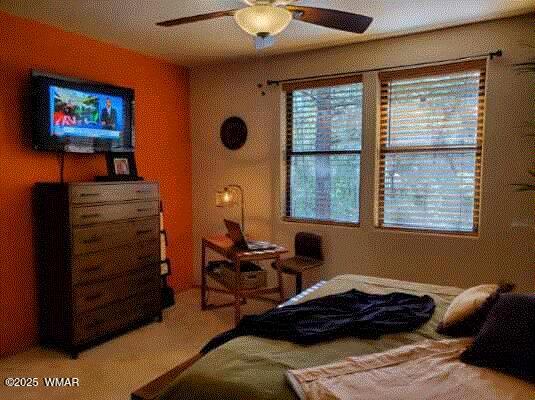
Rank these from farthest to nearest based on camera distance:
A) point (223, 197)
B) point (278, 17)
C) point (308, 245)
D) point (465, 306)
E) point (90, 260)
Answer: point (223, 197), point (308, 245), point (90, 260), point (278, 17), point (465, 306)

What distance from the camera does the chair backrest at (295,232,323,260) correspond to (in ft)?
Result: 12.4

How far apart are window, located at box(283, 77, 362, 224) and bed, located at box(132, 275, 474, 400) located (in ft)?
6.36

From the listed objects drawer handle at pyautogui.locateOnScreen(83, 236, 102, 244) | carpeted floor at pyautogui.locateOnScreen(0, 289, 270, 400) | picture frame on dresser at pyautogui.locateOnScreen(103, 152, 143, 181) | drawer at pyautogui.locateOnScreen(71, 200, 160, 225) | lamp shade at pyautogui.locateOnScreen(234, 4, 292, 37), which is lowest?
carpeted floor at pyautogui.locateOnScreen(0, 289, 270, 400)

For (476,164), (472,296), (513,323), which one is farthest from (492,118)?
(513,323)

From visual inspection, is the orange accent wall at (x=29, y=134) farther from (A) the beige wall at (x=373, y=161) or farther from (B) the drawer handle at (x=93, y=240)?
(A) the beige wall at (x=373, y=161)

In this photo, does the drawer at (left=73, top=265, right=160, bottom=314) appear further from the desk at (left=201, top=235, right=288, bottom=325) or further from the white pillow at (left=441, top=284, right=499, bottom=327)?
the white pillow at (left=441, top=284, right=499, bottom=327)

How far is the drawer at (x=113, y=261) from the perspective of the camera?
292 cm

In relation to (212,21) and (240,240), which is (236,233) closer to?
(240,240)

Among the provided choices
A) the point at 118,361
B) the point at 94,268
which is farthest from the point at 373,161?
the point at 118,361

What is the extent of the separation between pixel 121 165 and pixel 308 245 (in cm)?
184

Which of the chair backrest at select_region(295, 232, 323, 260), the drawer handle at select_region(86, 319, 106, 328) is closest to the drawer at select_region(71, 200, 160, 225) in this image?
the drawer handle at select_region(86, 319, 106, 328)

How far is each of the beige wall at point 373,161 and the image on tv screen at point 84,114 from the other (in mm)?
1174

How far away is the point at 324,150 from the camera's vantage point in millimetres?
3863

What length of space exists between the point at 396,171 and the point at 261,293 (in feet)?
5.18
